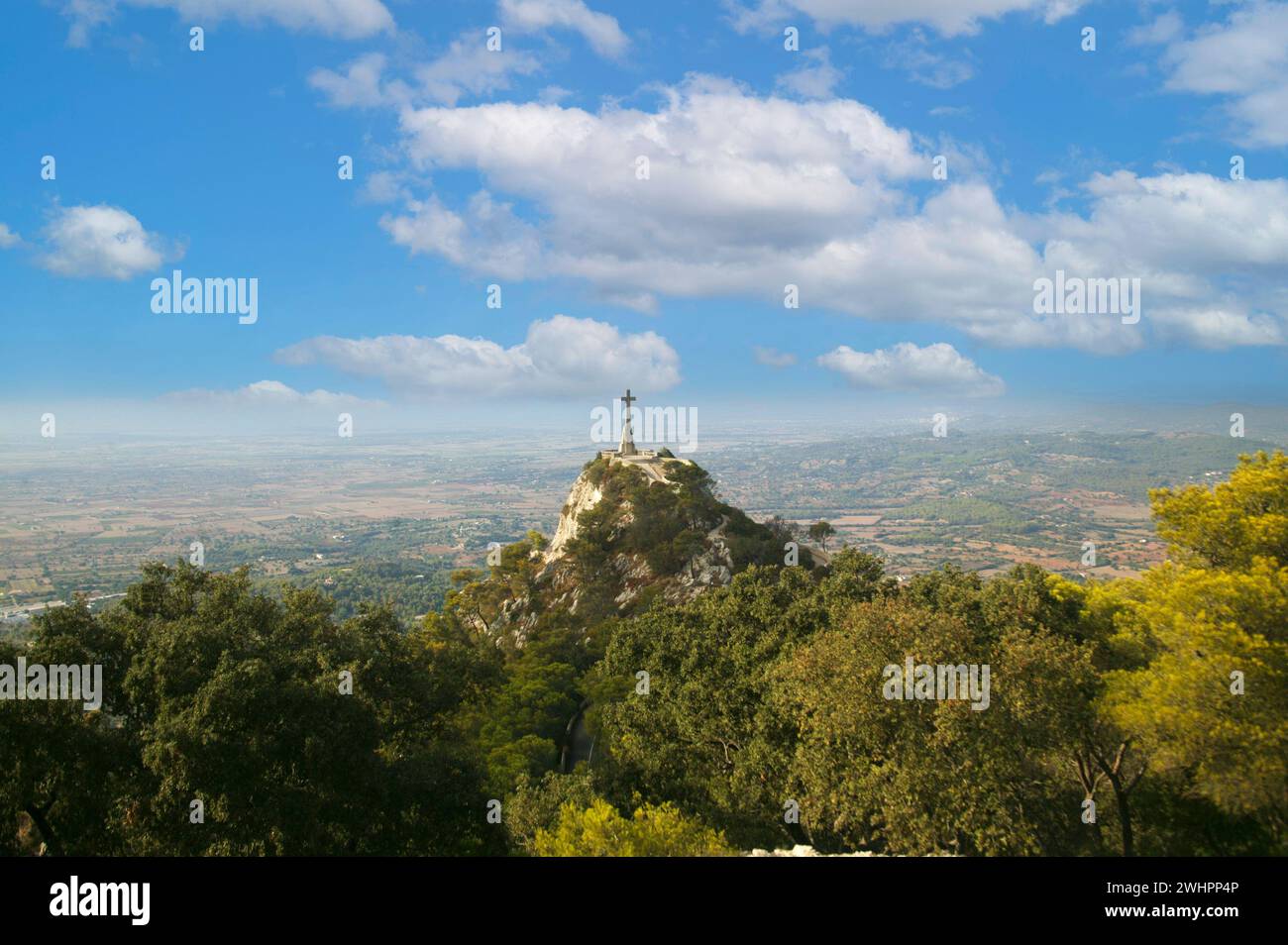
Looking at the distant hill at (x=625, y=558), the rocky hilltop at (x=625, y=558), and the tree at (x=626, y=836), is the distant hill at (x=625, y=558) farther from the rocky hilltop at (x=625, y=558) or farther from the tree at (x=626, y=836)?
the tree at (x=626, y=836)

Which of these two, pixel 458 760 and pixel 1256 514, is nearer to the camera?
pixel 1256 514

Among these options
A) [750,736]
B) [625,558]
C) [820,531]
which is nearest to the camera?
[750,736]

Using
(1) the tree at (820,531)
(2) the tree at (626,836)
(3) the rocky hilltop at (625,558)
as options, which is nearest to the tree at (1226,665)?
(2) the tree at (626,836)

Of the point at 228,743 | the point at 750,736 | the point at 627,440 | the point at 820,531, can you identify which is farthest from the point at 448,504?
the point at 228,743

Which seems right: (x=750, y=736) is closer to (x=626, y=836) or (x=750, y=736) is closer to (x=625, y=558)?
(x=626, y=836)

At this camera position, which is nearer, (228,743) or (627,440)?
(228,743)

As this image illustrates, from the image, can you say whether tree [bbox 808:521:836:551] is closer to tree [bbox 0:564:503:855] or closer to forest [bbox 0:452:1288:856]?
forest [bbox 0:452:1288:856]
